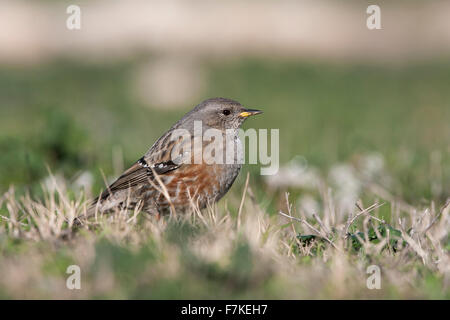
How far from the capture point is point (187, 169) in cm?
565

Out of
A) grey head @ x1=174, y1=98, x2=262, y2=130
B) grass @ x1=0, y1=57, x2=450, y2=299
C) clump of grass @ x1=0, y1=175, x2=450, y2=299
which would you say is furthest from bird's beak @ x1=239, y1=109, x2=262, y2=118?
clump of grass @ x1=0, y1=175, x2=450, y2=299

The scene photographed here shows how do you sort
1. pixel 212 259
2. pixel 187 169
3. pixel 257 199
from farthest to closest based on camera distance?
pixel 257 199, pixel 187 169, pixel 212 259

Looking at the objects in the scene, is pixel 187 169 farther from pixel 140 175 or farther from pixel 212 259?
pixel 212 259

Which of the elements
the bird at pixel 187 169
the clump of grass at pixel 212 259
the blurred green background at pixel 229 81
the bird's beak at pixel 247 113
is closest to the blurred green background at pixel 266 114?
the blurred green background at pixel 229 81

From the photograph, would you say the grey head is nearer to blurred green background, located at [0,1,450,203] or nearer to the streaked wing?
the streaked wing

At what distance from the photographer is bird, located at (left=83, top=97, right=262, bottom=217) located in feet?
18.3

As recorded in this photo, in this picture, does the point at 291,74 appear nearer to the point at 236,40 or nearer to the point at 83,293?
the point at 236,40

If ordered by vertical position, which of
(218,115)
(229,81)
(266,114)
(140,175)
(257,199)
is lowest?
(257,199)

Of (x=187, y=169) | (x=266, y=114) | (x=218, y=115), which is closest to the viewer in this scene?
(x=187, y=169)

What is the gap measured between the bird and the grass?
23 cm

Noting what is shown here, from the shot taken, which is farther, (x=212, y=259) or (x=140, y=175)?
(x=140, y=175)

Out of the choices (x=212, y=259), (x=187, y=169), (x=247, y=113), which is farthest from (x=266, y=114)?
(x=212, y=259)

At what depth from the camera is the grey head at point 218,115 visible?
617cm

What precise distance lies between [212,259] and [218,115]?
269cm
